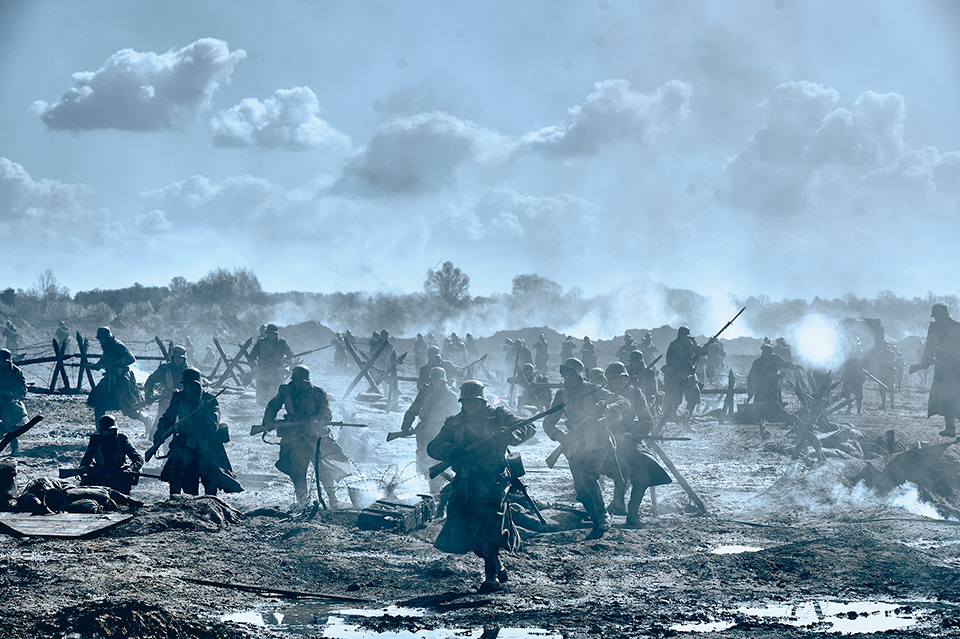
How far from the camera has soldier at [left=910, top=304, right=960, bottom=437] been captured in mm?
15273

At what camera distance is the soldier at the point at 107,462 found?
11.0 metres

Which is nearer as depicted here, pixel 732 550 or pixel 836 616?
pixel 836 616

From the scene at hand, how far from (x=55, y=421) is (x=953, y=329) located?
20446 millimetres

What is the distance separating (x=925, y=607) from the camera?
684cm

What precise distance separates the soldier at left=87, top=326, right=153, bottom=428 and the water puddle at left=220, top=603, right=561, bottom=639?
32.4ft

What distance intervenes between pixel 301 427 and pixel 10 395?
21.8ft

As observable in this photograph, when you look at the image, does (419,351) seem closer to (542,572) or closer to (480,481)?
(542,572)

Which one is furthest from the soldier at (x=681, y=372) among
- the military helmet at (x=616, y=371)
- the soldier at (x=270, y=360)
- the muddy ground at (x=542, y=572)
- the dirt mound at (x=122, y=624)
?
the dirt mound at (x=122, y=624)

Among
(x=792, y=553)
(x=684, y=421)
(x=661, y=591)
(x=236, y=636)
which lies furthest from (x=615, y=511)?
(x=684, y=421)

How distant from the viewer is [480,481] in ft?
25.1

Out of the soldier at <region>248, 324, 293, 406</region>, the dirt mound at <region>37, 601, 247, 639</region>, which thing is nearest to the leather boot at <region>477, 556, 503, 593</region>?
the dirt mound at <region>37, 601, 247, 639</region>

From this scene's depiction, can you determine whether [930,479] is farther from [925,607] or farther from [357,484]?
[357,484]

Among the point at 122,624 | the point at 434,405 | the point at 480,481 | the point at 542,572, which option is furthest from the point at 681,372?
the point at 122,624

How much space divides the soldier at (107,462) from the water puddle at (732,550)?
7.78 m
